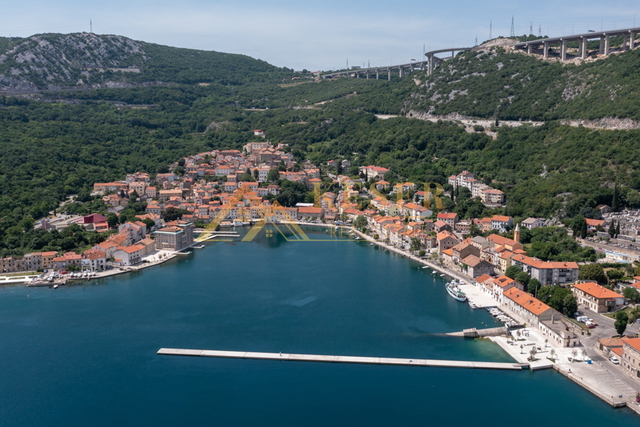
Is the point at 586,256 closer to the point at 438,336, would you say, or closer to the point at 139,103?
the point at 438,336

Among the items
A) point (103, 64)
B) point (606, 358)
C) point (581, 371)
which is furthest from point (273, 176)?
point (103, 64)

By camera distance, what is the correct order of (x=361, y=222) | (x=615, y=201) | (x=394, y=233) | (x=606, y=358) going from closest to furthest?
(x=606, y=358), (x=615, y=201), (x=394, y=233), (x=361, y=222)

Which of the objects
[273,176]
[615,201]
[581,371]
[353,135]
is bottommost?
[581,371]

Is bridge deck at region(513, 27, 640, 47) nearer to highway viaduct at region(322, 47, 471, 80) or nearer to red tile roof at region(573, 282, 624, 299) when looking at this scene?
highway viaduct at region(322, 47, 471, 80)

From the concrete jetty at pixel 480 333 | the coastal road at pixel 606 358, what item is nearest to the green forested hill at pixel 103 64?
the concrete jetty at pixel 480 333

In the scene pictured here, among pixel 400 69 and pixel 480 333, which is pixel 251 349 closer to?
pixel 480 333

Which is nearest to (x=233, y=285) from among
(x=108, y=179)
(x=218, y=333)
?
(x=218, y=333)
